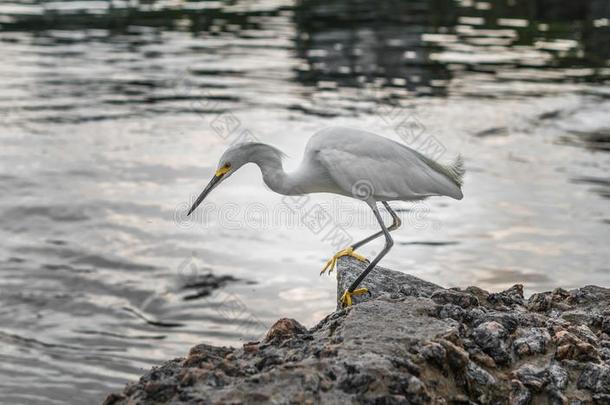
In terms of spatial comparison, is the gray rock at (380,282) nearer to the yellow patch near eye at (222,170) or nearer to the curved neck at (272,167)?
the curved neck at (272,167)

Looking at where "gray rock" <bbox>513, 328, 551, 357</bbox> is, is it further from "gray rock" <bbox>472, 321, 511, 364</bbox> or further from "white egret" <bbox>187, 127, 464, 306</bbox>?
"white egret" <bbox>187, 127, 464, 306</bbox>

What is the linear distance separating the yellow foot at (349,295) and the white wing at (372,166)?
2.91 ft

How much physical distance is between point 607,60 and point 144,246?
65.7 ft

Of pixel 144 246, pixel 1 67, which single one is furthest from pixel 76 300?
pixel 1 67

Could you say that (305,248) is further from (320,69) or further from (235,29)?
(235,29)

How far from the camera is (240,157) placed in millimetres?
8141

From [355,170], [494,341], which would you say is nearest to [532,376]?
[494,341]

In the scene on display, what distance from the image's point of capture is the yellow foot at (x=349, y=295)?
8.01 m

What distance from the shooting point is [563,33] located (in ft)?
115

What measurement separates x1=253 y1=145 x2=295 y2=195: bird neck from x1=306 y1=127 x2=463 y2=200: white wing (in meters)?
0.34

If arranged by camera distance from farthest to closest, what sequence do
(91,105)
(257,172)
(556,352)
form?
1. (91,105)
2. (257,172)
3. (556,352)

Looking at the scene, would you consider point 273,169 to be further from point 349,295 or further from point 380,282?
point 380,282

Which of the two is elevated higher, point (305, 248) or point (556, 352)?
point (556, 352)

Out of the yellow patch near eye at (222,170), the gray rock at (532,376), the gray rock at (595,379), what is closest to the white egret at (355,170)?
the yellow patch near eye at (222,170)
